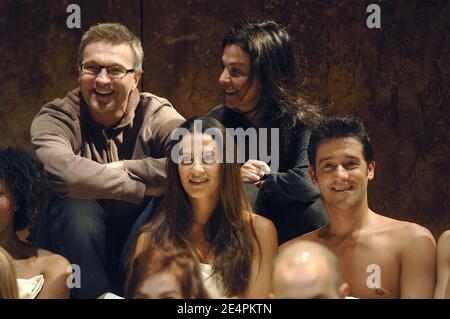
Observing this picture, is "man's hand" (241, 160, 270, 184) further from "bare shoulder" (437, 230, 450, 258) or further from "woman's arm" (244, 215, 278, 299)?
"bare shoulder" (437, 230, 450, 258)

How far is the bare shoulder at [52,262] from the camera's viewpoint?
13.7 feet

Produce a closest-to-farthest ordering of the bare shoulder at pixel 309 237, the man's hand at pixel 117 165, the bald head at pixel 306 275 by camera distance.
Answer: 1. the bald head at pixel 306 275
2. the bare shoulder at pixel 309 237
3. the man's hand at pixel 117 165

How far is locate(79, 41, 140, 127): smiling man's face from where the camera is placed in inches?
177

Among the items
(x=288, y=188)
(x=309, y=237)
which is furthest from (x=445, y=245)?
(x=288, y=188)

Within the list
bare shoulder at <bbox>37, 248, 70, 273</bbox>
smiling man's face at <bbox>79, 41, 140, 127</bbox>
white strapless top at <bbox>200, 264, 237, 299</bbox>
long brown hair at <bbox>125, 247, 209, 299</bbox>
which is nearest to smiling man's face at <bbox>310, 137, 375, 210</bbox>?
white strapless top at <bbox>200, 264, 237, 299</bbox>

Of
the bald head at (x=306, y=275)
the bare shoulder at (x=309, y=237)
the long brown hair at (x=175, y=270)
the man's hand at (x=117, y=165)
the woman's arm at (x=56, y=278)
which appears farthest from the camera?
Answer: the man's hand at (x=117, y=165)

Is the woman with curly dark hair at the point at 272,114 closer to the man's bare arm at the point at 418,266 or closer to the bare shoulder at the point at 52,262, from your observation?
the man's bare arm at the point at 418,266

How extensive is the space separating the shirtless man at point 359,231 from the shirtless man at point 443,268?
2 cm

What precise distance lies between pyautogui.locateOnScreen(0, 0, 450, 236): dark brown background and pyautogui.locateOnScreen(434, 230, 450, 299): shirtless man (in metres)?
0.86

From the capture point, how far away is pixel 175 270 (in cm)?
374

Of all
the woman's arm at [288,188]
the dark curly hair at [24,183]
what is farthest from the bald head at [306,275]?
the dark curly hair at [24,183]

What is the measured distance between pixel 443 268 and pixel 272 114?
0.83 meters
